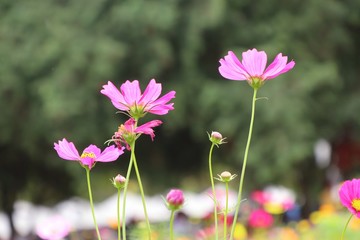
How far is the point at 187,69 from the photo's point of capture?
9.46 meters

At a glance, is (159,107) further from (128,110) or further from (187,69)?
(187,69)

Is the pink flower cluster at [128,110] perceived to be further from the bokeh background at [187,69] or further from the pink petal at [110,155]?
the bokeh background at [187,69]

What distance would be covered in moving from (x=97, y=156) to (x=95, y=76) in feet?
26.3

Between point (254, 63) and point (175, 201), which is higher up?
point (254, 63)

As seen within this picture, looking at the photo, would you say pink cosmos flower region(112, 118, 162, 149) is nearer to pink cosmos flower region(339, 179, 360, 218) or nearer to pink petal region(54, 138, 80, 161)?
pink petal region(54, 138, 80, 161)

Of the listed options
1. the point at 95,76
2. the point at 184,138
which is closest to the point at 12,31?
the point at 95,76

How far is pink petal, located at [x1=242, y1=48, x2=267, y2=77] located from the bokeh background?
25.3 ft

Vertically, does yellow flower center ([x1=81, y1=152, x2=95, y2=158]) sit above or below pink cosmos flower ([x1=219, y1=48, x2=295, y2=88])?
below

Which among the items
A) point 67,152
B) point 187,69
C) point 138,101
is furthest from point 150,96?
point 187,69

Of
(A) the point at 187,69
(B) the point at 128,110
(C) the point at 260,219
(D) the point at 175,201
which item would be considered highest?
(A) the point at 187,69

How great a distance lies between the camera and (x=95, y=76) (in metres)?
8.90

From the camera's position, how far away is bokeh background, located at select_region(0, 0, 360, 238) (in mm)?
8875

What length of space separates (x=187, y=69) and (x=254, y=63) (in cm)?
852

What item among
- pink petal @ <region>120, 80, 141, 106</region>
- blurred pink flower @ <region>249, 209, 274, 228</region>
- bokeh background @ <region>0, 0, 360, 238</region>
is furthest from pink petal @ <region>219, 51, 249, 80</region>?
bokeh background @ <region>0, 0, 360, 238</region>
